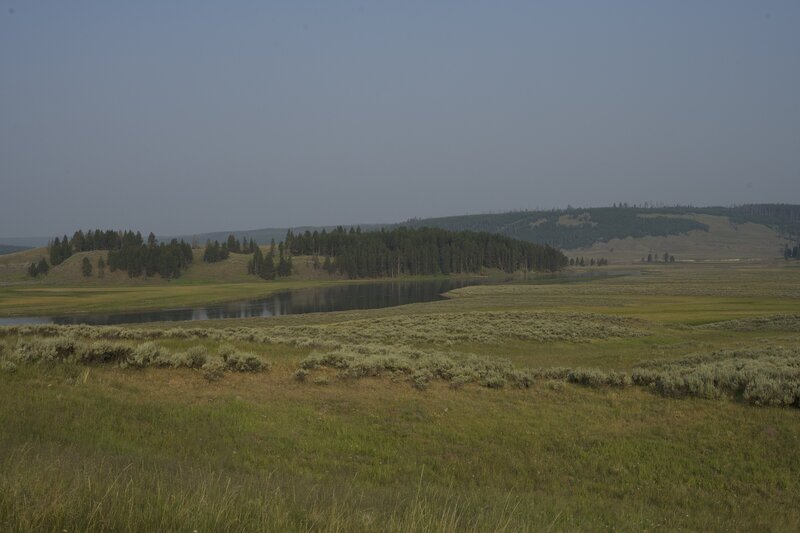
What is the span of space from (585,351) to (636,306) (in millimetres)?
30896

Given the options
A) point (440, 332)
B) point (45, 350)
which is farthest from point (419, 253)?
point (45, 350)

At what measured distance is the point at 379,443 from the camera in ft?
32.5

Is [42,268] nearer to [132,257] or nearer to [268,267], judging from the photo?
[132,257]

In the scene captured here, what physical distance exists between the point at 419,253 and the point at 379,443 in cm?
13440

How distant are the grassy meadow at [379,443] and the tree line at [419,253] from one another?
394 feet

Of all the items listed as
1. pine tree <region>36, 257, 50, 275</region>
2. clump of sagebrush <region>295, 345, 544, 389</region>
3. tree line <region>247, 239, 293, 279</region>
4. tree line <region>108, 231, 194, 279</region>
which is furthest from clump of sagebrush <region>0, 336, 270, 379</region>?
pine tree <region>36, 257, 50, 275</region>

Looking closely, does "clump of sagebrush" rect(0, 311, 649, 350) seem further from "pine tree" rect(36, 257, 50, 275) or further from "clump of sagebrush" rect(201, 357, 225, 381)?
"pine tree" rect(36, 257, 50, 275)

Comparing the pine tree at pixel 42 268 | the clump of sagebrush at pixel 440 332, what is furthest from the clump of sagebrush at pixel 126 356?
the pine tree at pixel 42 268

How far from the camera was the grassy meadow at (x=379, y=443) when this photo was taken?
4891 mm

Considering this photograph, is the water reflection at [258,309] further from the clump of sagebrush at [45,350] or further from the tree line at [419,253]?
the tree line at [419,253]

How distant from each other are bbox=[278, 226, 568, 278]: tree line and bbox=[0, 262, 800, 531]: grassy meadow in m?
120

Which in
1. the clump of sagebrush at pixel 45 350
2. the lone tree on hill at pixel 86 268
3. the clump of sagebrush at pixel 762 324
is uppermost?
the clump of sagebrush at pixel 45 350

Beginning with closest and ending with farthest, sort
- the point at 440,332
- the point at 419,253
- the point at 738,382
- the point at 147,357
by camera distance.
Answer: the point at 738,382 < the point at 147,357 < the point at 440,332 < the point at 419,253

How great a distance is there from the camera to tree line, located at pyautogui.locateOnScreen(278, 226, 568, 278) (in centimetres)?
13900
